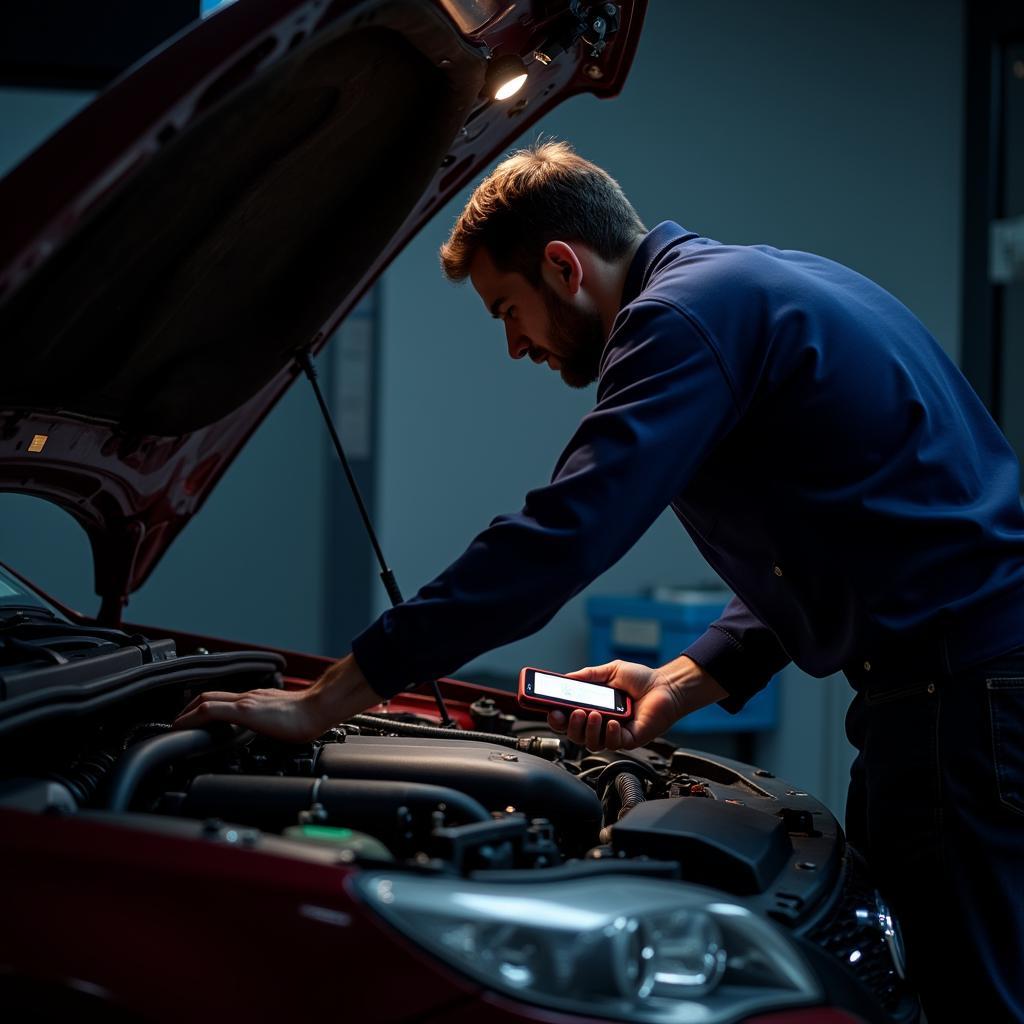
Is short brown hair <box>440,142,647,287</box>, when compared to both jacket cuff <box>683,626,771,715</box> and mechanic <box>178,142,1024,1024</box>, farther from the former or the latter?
jacket cuff <box>683,626,771,715</box>

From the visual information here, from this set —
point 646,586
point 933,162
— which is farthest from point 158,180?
point 933,162

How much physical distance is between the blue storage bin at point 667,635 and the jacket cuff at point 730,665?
1.96m

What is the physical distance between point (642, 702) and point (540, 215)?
0.78m

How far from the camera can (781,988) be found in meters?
1.07

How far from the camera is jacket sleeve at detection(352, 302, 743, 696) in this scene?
1.36 metres

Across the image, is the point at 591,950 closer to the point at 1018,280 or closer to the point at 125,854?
the point at 125,854

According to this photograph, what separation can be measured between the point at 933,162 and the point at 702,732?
2.48 metres

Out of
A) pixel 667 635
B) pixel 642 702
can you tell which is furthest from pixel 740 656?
pixel 667 635

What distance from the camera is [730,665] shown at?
195 centimetres

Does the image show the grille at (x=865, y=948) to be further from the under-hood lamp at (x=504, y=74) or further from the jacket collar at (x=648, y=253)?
the under-hood lamp at (x=504, y=74)

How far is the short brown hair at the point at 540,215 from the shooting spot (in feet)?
5.73

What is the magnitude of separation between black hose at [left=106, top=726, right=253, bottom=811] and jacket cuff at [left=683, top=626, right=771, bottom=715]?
777 millimetres

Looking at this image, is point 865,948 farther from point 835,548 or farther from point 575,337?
point 575,337

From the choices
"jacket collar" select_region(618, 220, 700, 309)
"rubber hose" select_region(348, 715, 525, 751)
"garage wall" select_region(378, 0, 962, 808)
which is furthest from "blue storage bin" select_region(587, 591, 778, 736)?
"jacket collar" select_region(618, 220, 700, 309)
